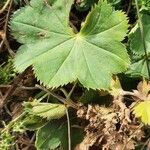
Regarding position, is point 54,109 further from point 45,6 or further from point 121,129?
point 45,6

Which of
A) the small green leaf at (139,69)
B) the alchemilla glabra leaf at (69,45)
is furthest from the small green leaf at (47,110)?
the small green leaf at (139,69)

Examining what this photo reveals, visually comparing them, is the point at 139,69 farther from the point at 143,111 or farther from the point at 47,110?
the point at 47,110

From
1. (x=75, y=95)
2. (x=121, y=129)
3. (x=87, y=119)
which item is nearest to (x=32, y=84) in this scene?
(x=75, y=95)

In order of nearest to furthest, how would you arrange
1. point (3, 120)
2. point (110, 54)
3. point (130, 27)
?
point (110, 54), point (130, 27), point (3, 120)

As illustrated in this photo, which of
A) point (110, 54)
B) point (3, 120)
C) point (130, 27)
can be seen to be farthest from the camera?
point (3, 120)

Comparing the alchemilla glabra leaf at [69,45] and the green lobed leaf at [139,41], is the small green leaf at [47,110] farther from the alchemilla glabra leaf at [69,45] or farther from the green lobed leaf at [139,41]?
the green lobed leaf at [139,41]
